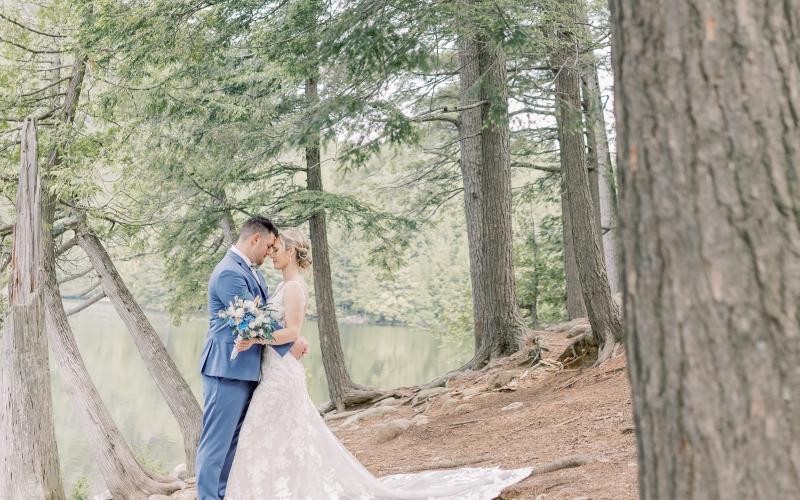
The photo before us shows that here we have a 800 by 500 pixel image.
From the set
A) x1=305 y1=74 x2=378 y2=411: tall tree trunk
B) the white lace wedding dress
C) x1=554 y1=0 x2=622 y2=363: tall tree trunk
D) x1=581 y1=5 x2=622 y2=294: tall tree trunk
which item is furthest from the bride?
x1=581 y1=5 x2=622 y2=294: tall tree trunk

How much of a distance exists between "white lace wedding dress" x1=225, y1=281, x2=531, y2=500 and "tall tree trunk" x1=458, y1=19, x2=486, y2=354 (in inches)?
222

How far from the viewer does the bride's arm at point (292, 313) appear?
4.94 metres

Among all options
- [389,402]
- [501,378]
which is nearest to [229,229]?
[389,402]

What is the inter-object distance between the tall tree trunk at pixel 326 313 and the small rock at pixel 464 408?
4.12m

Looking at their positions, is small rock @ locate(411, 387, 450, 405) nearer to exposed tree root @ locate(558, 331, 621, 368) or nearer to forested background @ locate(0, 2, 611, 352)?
exposed tree root @ locate(558, 331, 621, 368)

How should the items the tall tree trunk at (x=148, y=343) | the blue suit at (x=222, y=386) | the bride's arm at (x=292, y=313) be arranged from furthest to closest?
the tall tree trunk at (x=148, y=343), the bride's arm at (x=292, y=313), the blue suit at (x=222, y=386)

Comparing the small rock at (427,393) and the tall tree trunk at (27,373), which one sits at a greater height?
the tall tree trunk at (27,373)

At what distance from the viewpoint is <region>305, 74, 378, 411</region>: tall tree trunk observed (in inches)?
498

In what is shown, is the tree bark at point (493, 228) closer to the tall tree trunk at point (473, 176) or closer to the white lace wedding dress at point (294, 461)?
the tall tree trunk at point (473, 176)

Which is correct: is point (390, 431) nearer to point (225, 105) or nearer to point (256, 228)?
point (256, 228)

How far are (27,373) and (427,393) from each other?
5194 mm

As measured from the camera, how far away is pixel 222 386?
4871mm

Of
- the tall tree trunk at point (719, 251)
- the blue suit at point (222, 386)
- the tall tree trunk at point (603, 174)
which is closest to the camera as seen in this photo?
the tall tree trunk at point (719, 251)

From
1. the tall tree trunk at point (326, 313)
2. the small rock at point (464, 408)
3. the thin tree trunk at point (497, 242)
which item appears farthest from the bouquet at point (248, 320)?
the tall tree trunk at point (326, 313)
